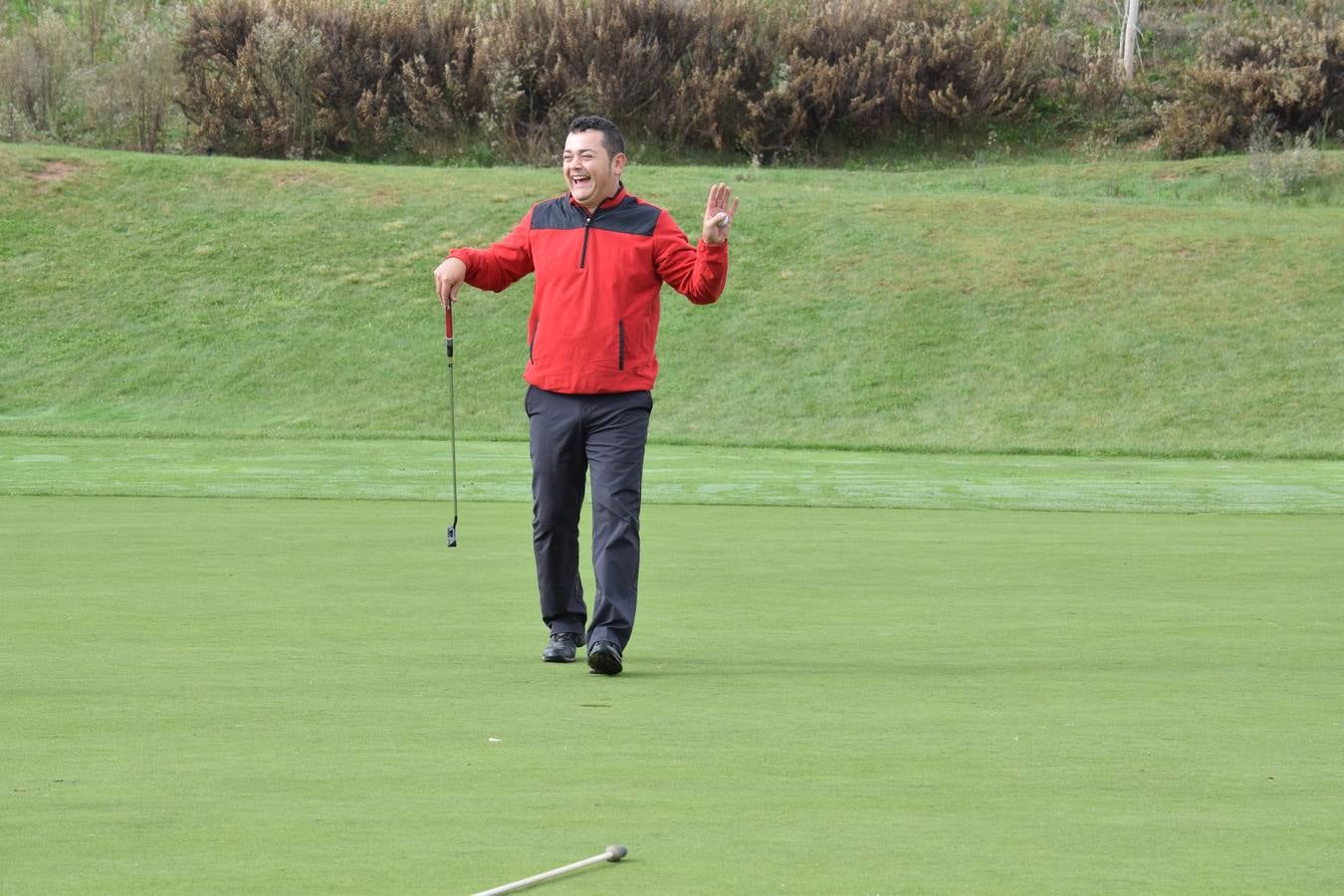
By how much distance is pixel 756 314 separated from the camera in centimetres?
3027

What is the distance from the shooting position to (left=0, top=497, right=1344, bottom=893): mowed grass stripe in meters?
3.67

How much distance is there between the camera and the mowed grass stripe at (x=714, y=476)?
51.0 feet

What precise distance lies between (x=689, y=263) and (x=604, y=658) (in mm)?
1486

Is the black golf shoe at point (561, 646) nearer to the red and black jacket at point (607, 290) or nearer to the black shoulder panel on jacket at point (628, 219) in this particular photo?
the red and black jacket at point (607, 290)

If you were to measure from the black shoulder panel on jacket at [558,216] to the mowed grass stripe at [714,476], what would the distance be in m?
7.81

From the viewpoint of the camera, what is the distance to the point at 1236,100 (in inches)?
1630

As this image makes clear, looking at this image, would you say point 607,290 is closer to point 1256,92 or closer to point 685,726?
point 685,726

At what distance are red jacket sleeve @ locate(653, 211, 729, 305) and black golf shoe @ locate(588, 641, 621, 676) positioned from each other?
128 cm

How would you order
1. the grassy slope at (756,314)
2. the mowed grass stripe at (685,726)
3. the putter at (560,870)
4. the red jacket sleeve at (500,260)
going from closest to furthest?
the putter at (560,870)
the mowed grass stripe at (685,726)
the red jacket sleeve at (500,260)
the grassy slope at (756,314)

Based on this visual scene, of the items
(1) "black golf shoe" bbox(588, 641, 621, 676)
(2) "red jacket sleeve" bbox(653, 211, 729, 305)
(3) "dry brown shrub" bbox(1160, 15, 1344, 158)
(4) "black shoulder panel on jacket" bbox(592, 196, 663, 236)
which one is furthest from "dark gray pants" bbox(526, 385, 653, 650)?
(3) "dry brown shrub" bbox(1160, 15, 1344, 158)

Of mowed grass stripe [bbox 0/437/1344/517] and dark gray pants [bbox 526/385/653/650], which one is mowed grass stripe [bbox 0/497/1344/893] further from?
mowed grass stripe [bbox 0/437/1344/517]

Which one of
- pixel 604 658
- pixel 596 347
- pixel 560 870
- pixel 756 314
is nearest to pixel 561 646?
pixel 604 658

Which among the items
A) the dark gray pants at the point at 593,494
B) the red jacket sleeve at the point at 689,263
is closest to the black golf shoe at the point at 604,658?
the dark gray pants at the point at 593,494

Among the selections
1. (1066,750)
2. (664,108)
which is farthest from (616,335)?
(664,108)
